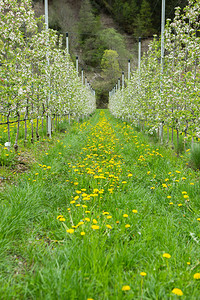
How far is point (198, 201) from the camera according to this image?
139 inches

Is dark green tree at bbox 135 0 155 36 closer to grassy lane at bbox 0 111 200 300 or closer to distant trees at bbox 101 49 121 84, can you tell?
distant trees at bbox 101 49 121 84

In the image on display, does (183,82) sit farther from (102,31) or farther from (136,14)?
(136,14)

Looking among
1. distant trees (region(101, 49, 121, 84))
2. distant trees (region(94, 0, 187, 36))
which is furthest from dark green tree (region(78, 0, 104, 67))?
distant trees (region(94, 0, 187, 36))

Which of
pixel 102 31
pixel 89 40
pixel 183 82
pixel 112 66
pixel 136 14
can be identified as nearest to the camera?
pixel 183 82

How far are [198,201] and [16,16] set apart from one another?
6718mm

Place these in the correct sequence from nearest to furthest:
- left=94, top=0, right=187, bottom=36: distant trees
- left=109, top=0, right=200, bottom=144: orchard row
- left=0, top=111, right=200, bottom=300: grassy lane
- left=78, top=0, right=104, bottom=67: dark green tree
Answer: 1. left=0, top=111, right=200, bottom=300: grassy lane
2. left=109, top=0, right=200, bottom=144: orchard row
3. left=94, top=0, right=187, bottom=36: distant trees
4. left=78, top=0, right=104, bottom=67: dark green tree

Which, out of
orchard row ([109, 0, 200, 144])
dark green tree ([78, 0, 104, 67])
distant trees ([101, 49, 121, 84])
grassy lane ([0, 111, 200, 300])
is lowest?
grassy lane ([0, 111, 200, 300])

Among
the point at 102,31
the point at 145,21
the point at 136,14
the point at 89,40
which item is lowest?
the point at 89,40

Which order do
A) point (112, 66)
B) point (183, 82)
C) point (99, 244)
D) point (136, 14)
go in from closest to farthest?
point (99, 244) < point (183, 82) < point (112, 66) < point (136, 14)

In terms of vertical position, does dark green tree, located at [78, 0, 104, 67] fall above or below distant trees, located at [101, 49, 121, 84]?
above

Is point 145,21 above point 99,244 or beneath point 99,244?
above

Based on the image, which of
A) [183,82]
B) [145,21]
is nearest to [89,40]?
[145,21]

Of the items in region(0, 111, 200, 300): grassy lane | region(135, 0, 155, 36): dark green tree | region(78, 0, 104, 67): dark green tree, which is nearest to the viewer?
region(0, 111, 200, 300): grassy lane

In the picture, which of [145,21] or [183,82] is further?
[145,21]
